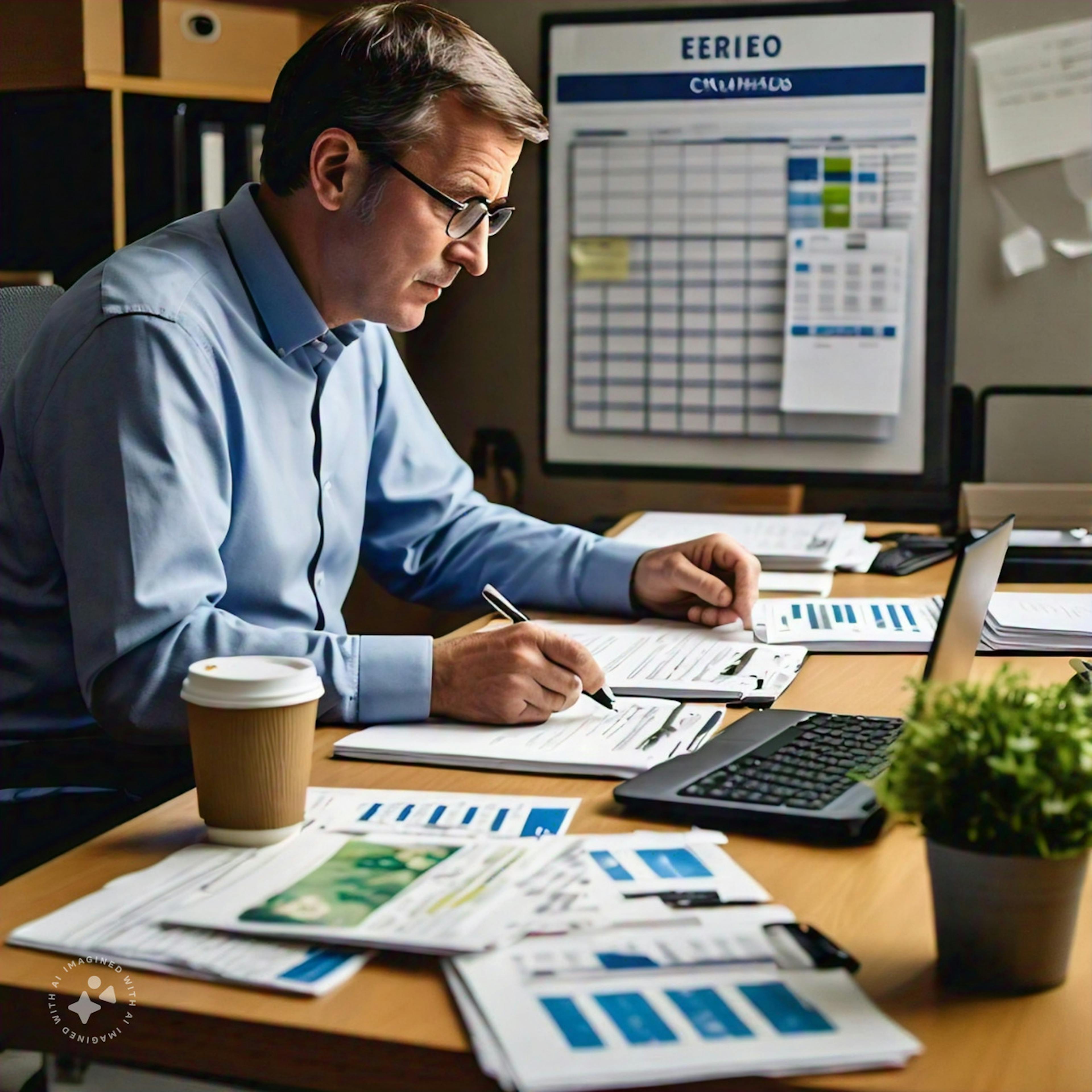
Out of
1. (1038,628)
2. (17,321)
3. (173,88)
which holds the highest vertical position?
(173,88)

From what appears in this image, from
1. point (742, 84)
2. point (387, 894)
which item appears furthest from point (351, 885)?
point (742, 84)

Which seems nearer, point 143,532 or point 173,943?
point 173,943

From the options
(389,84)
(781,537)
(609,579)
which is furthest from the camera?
(781,537)

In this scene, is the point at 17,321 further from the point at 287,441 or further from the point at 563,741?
the point at 563,741

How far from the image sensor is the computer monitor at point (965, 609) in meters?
0.83

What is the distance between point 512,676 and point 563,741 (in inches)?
2.9

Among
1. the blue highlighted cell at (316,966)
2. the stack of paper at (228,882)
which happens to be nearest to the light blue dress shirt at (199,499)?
the stack of paper at (228,882)

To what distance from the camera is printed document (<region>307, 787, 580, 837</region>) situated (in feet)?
2.93

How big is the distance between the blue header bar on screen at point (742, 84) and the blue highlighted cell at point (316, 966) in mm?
1985

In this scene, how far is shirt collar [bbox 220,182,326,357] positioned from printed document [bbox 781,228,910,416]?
120 cm

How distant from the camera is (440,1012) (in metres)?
0.67

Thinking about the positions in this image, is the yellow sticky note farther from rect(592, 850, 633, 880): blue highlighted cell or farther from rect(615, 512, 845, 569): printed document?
rect(592, 850, 633, 880): blue highlighted cell

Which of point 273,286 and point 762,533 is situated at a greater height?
point 273,286

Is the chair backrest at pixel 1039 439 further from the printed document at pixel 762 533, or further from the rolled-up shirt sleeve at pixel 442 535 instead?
the rolled-up shirt sleeve at pixel 442 535
